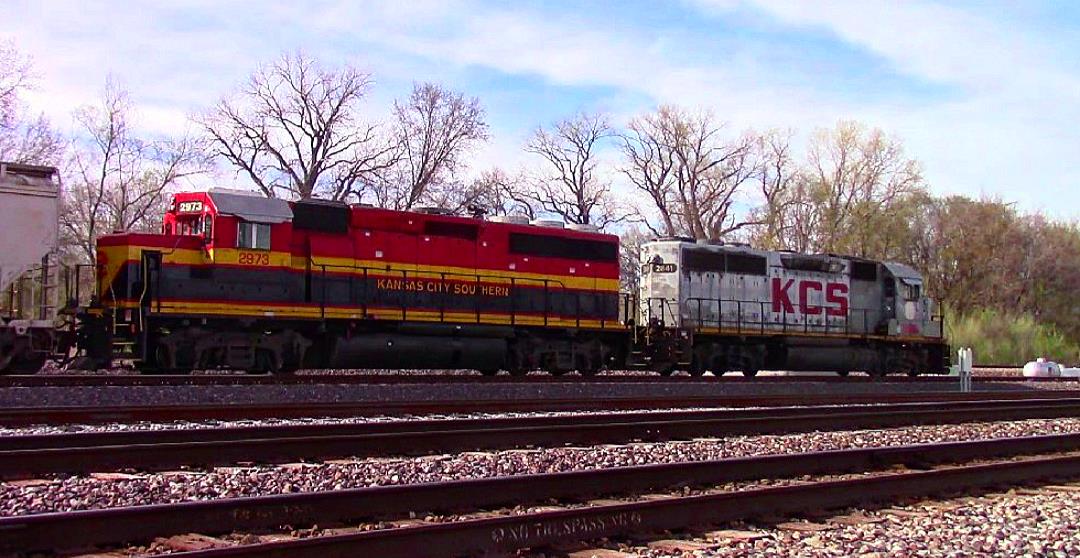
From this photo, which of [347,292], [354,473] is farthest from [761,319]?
[354,473]

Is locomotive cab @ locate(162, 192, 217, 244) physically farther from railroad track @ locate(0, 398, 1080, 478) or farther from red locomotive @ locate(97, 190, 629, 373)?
railroad track @ locate(0, 398, 1080, 478)

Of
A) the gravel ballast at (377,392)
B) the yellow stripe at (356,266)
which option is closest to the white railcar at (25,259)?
the yellow stripe at (356,266)

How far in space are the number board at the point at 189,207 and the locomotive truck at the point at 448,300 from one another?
28 millimetres

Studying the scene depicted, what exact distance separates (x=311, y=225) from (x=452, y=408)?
6.70 meters

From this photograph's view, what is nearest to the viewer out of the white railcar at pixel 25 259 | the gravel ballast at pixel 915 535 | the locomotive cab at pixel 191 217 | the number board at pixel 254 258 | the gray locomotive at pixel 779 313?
the gravel ballast at pixel 915 535

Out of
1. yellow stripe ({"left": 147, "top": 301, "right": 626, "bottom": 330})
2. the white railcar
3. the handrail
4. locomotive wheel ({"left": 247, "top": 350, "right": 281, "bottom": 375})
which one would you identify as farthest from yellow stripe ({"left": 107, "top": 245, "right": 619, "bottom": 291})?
the handrail

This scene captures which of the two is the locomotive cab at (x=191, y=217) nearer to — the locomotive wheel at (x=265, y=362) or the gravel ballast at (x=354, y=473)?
the locomotive wheel at (x=265, y=362)

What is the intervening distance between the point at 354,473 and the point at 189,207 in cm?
1123

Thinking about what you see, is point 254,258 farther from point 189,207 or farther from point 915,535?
point 915,535

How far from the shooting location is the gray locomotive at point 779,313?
2378cm

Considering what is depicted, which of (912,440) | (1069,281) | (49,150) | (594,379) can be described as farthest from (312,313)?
(1069,281)

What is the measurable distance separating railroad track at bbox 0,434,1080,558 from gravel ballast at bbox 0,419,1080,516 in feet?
3.40

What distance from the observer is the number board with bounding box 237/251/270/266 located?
1778 cm

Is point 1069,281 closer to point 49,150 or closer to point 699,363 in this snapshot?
point 699,363
